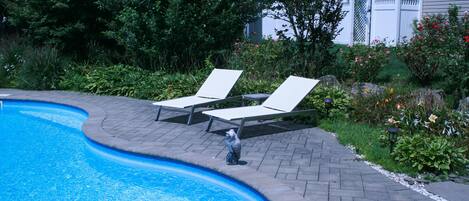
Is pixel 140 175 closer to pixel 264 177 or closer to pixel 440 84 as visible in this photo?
pixel 264 177

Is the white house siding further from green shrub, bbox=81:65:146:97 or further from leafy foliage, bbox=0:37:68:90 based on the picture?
leafy foliage, bbox=0:37:68:90

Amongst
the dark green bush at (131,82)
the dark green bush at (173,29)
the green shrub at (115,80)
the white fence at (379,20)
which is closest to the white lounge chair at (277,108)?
the dark green bush at (131,82)

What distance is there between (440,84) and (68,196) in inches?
285

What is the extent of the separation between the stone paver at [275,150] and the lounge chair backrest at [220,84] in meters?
0.47

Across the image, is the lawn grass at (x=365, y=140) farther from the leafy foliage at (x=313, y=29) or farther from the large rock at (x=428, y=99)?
the leafy foliage at (x=313, y=29)

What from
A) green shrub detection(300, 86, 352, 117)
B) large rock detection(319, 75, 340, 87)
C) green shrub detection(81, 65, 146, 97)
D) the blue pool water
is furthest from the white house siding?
the blue pool water

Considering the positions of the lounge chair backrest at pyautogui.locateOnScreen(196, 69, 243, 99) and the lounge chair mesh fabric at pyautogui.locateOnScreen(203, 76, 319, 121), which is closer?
the lounge chair mesh fabric at pyautogui.locateOnScreen(203, 76, 319, 121)

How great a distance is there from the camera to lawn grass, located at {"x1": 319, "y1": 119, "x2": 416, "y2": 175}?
5.87 metres

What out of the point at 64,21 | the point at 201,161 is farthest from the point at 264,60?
the point at 64,21

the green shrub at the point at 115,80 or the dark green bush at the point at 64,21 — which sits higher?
the dark green bush at the point at 64,21

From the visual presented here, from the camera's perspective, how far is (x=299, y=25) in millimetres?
10906

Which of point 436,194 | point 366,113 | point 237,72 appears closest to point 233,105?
point 237,72

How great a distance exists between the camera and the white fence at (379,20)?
52.5 feet

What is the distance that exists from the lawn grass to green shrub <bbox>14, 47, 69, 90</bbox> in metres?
7.30
